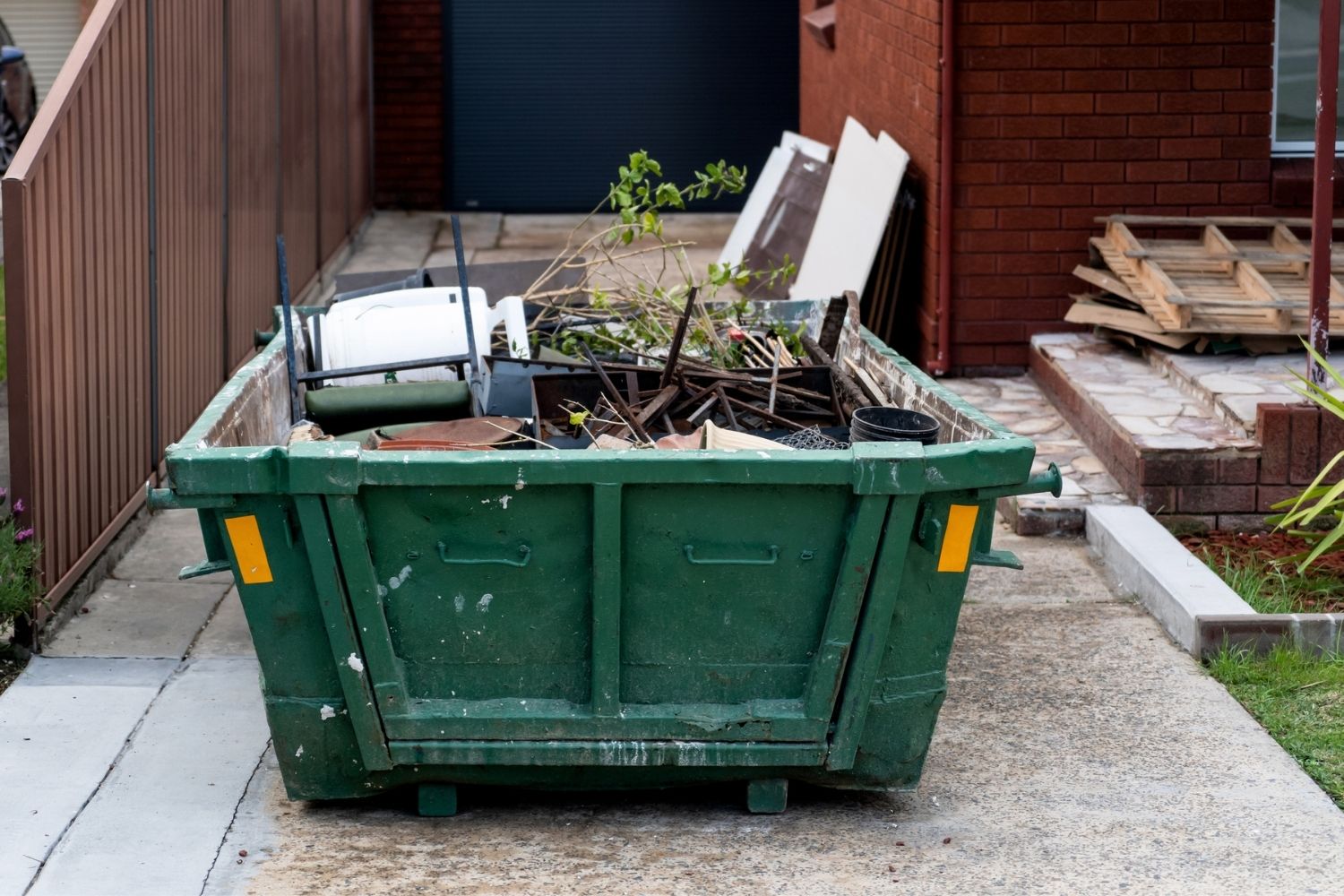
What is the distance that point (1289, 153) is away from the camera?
832cm

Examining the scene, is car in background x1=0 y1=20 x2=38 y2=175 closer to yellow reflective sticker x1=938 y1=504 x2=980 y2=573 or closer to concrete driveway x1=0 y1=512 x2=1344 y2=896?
concrete driveway x1=0 y1=512 x2=1344 y2=896

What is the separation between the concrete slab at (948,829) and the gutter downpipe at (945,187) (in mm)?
3566

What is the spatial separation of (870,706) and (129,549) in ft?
11.3

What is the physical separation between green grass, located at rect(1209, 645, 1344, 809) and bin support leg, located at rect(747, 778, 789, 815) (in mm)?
1470

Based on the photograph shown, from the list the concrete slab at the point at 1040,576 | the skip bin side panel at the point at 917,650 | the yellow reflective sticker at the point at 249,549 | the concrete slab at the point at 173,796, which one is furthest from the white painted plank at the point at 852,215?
the yellow reflective sticker at the point at 249,549

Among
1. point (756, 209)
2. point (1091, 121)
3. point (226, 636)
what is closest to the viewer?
point (226, 636)

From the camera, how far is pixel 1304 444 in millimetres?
6316

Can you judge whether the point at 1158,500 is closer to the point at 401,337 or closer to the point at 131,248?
the point at 401,337

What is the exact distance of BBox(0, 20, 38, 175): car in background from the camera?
15109mm

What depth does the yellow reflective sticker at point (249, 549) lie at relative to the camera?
391 centimetres

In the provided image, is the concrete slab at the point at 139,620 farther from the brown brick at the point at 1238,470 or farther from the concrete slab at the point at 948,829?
the brown brick at the point at 1238,470

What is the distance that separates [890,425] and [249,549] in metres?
1.68

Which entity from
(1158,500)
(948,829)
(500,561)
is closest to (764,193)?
(1158,500)

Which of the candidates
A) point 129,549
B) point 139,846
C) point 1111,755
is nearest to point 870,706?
point 1111,755
